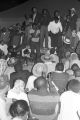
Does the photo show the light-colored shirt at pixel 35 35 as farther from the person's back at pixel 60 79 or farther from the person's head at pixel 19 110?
the person's head at pixel 19 110

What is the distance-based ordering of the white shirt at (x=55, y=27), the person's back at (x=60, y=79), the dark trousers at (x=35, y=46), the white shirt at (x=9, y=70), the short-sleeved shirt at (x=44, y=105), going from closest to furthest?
the short-sleeved shirt at (x=44, y=105) < the person's back at (x=60, y=79) < the white shirt at (x=9, y=70) < the dark trousers at (x=35, y=46) < the white shirt at (x=55, y=27)

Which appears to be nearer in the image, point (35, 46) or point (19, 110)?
point (19, 110)

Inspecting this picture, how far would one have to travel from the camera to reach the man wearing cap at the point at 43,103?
4273 mm

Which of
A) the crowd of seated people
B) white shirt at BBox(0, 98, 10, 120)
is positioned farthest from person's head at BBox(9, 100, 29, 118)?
white shirt at BBox(0, 98, 10, 120)

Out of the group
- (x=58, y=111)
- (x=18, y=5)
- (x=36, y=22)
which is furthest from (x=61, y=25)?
(x=58, y=111)

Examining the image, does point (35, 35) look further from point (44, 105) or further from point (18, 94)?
point (44, 105)

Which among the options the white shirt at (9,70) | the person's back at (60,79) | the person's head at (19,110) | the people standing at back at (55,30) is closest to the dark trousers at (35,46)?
the people standing at back at (55,30)

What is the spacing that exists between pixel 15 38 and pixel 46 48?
1.53 m

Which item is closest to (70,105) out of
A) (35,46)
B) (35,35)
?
(35,46)

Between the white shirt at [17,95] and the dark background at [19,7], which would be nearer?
the white shirt at [17,95]

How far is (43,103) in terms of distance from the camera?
427 cm

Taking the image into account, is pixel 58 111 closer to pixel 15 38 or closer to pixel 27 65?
pixel 27 65

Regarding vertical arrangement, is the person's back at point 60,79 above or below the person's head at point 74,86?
below

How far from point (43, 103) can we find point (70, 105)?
42cm
